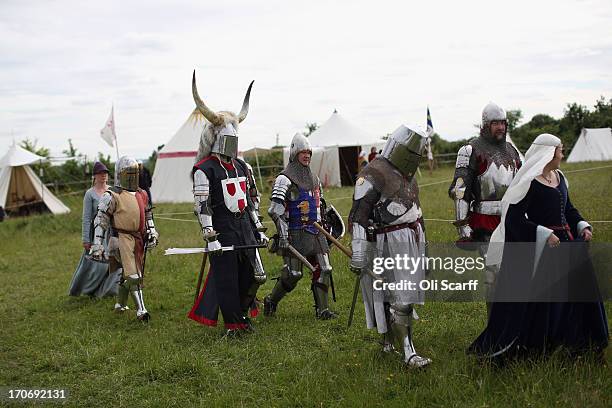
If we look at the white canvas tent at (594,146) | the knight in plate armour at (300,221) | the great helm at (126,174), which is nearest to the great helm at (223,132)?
the knight in plate armour at (300,221)

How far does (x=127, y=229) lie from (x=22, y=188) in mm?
14628

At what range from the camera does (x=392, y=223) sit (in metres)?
4.57

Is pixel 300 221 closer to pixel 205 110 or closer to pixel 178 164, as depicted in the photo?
pixel 205 110

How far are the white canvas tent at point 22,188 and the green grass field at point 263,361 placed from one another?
1152cm

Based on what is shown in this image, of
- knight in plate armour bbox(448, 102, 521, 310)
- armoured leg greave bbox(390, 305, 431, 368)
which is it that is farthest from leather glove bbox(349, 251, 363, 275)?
knight in plate armour bbox(448, 102, 521, 310)

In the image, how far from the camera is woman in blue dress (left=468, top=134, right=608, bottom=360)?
13.4 feet

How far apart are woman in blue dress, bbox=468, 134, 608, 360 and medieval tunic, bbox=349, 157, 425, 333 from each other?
0.60 meters

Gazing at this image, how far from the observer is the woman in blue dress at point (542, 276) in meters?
4.07

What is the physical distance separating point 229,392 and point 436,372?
1449 mm

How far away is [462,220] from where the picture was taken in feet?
18.0

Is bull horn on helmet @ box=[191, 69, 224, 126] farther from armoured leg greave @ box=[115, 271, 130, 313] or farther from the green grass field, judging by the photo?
armoured leg greave @ box=[115, 271, 130, 313]

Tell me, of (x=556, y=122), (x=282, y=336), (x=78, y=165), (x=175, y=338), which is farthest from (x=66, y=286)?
(x=556, y=122)

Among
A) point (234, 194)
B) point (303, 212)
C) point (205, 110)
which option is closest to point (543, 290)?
point (303, 212)

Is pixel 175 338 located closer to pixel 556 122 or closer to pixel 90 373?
pixel 90 373
